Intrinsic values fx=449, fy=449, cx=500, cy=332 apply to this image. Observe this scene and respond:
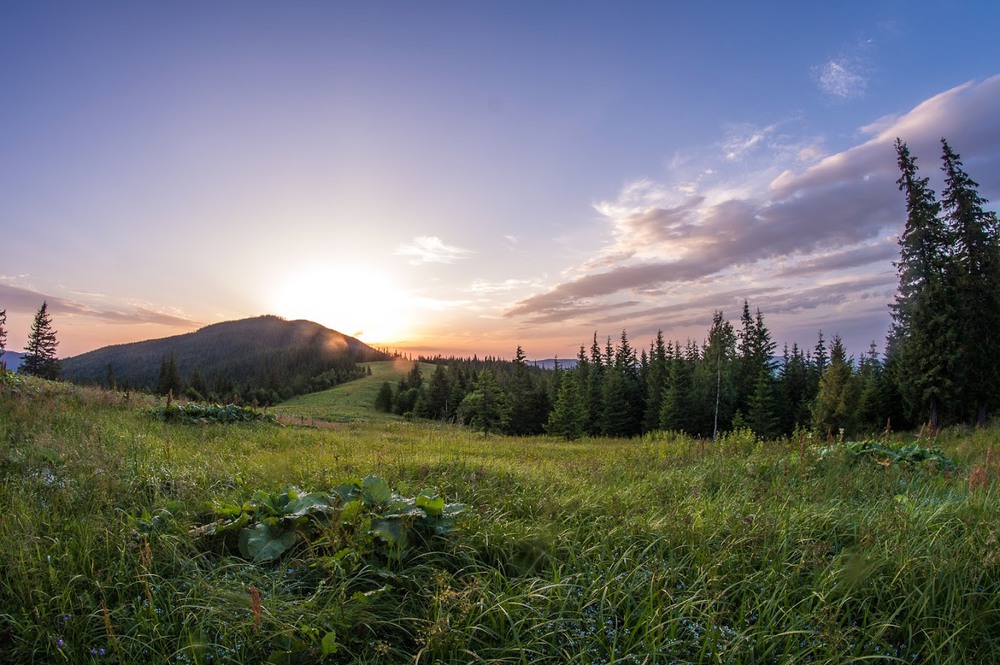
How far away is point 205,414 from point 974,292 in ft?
131

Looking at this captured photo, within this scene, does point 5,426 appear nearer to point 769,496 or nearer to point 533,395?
point 769,496

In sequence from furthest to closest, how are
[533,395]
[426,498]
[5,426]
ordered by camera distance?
[533,395] → [5,426] → [426,498]

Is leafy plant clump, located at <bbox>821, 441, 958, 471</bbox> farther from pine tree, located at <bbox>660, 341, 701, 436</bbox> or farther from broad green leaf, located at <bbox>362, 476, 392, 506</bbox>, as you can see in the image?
pine tree, located at <bbox>660, 341, 701, 436</bbox>

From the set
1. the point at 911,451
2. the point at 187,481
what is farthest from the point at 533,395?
the point at 187,481

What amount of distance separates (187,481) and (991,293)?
3941 centimetres

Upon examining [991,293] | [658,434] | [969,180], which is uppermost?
[969,180]

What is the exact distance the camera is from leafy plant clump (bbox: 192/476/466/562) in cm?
306

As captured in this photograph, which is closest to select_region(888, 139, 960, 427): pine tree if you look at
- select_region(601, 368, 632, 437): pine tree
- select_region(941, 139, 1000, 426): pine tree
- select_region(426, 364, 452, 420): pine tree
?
select_region(941, 139, 1000, 426): pine tree

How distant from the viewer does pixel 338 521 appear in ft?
10.1

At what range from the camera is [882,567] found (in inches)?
115

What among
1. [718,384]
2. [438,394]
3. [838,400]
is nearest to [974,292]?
[838,400]

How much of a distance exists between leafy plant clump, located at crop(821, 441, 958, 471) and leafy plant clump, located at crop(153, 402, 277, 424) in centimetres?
1446

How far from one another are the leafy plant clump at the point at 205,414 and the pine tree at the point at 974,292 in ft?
121

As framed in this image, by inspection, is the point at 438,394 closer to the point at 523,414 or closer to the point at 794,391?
the point at 523,414
